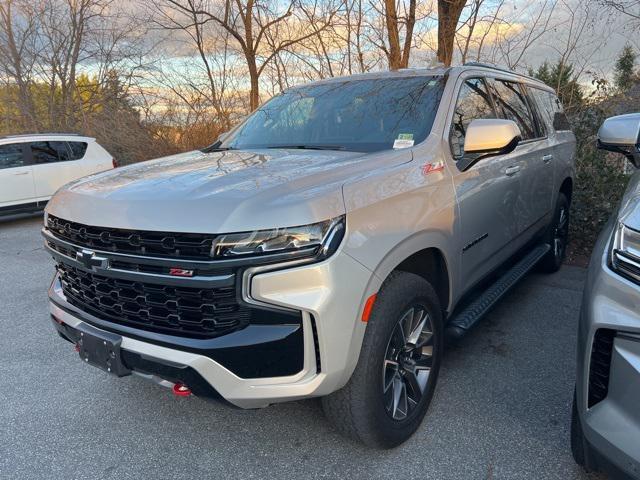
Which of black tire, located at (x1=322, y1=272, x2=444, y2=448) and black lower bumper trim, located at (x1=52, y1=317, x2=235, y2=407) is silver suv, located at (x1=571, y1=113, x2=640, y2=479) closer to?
black tire, located at (x1=322, y1=272, x2=444, y2=448)

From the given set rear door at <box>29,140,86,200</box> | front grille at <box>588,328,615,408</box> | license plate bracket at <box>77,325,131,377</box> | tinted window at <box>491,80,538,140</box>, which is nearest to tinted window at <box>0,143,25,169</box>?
rear door at <box>29,140,86,200</box>

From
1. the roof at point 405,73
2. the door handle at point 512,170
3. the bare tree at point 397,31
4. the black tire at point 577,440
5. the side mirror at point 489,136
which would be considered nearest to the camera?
the black tire at point 577,440

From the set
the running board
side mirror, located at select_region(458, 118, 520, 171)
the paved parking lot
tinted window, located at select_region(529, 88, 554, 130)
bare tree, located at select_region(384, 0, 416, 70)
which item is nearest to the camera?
the paved parking lot

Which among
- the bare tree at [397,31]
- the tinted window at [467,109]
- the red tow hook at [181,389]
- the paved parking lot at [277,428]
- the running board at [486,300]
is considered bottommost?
the paved parking lot at [277,428]

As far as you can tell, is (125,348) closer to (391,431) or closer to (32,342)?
(391,431)

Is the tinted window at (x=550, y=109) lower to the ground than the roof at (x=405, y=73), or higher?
lower

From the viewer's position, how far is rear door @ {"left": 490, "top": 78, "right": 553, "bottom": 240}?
147 inches

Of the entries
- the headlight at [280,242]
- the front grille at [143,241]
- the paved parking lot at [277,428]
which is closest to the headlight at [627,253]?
the headlight at [280,242]

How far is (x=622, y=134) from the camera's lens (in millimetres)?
2660

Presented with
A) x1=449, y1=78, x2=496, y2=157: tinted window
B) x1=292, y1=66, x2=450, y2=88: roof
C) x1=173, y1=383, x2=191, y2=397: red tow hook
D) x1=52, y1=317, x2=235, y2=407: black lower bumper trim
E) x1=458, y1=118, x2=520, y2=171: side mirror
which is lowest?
x1=173, y1=383, x2=191, y2=397: red tow hook

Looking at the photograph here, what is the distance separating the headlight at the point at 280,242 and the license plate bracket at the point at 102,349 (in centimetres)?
72

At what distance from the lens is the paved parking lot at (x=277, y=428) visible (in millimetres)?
2320

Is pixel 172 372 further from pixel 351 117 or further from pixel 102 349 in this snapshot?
pixel 351 117

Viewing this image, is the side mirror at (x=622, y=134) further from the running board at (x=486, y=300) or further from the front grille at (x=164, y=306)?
the front grille at (x=164, y=306)
